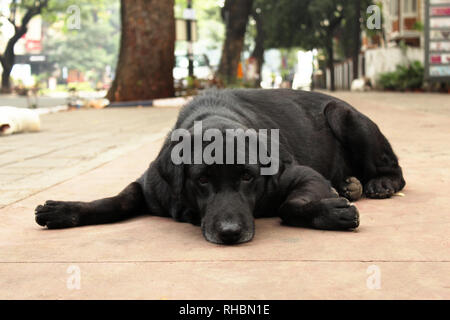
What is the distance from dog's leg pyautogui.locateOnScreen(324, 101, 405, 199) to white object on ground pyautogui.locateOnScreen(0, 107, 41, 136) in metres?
7.52

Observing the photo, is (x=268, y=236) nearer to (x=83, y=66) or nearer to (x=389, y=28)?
(x=389, y=28)

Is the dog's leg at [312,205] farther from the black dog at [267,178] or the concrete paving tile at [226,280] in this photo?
the concrete paving tile at [226,280]

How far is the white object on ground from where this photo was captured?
11.3 m

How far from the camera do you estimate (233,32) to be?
103 feet

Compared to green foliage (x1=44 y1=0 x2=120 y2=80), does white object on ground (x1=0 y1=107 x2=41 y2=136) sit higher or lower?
lower

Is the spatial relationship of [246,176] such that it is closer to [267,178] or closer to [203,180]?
[203,180]

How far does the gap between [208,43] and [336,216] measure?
9302 centimetres

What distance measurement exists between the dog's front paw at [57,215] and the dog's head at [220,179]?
71 centimetres

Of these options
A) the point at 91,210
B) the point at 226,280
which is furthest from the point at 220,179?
the point at 91,210

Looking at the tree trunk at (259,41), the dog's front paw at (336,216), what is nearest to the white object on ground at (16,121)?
the dog's front paw at (336,216)

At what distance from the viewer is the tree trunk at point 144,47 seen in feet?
62.6

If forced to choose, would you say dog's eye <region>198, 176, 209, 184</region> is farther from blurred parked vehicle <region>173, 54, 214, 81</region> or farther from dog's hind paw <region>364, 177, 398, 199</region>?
blurred parked vehicle <region>173, 54, 214, 81</region>

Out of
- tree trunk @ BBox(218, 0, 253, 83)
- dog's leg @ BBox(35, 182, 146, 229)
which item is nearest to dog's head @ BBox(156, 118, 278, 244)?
dog's leg @ BBox(35, 182, 146, 229)
